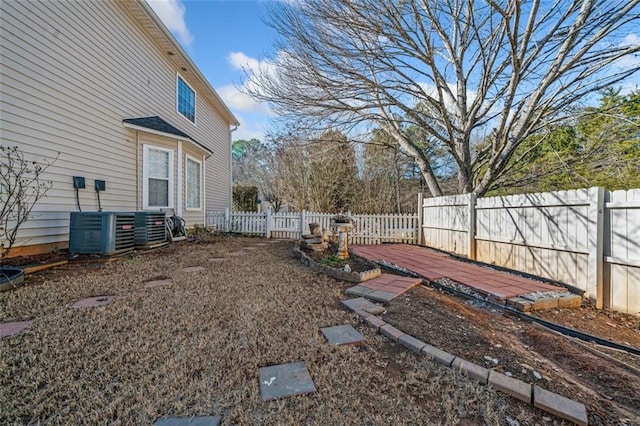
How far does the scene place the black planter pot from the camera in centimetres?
291

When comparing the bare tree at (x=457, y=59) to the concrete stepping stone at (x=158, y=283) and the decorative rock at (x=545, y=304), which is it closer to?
the decorative rock at (x=545, y=304)

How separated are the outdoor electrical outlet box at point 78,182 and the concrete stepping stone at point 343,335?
509cm

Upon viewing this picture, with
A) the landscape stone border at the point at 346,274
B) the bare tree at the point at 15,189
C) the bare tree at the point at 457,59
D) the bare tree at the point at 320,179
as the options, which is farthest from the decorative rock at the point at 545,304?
the bare tree at the point at 320,179

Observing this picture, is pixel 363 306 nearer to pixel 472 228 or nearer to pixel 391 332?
pixel 391 332

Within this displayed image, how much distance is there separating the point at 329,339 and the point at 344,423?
76 cm

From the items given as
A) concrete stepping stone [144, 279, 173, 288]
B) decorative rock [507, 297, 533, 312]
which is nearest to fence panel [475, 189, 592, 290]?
decorative rock [507, 297, 533, 312]

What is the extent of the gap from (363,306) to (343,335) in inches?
23.9

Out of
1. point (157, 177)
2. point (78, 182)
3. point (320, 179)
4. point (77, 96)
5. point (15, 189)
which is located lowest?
point (15, 189)

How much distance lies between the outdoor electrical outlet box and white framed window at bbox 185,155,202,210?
293 centimetres

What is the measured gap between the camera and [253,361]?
1.72 metres

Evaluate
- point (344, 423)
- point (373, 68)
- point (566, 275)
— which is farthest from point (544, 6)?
point (344, 423)

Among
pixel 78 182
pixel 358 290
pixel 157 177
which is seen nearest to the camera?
pixel 358 290

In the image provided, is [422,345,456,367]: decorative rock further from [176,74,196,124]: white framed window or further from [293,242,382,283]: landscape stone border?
[176,74,196,124]: white framed window

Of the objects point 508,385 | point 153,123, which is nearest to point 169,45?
point 153,123
